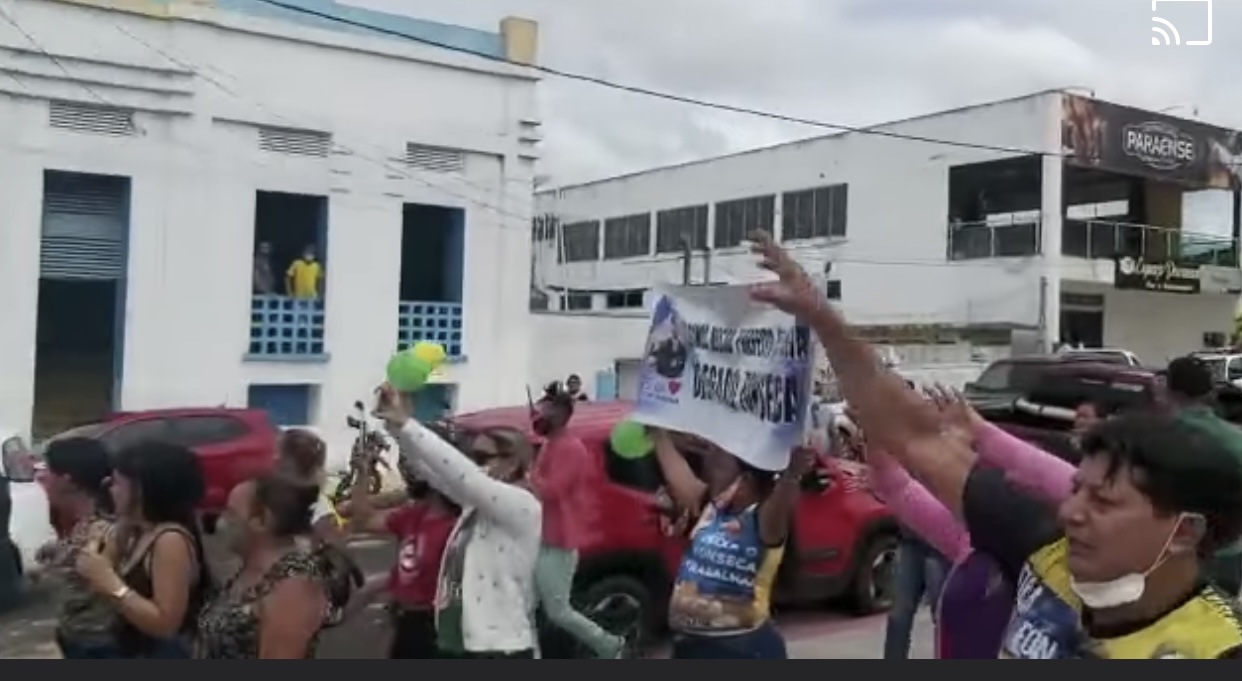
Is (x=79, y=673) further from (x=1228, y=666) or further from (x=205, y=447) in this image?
(x=205, y=447)

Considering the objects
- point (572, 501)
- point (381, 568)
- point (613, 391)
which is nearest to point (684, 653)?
point (572, 501)

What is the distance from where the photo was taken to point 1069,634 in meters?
2.20

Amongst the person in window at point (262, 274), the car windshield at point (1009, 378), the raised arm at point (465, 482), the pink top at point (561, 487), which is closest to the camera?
the raised arm at point (465, 482)

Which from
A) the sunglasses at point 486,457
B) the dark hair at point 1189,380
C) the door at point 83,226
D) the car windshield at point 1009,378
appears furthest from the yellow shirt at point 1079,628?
the door at point 83,226

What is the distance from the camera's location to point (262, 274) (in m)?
15.2

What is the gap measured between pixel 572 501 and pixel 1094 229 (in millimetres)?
21756

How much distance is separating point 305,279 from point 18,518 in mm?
7342

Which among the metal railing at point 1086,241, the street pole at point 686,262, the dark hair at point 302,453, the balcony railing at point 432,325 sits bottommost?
the dark hair at point 302,453

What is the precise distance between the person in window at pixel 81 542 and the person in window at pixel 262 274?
10053 millimetres

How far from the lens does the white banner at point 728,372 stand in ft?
11.9

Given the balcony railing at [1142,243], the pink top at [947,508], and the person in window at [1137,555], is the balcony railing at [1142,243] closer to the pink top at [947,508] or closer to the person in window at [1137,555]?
the pink top at [947,508]

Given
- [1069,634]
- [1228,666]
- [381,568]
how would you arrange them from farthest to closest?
1. [381,568]
2. [1069,634]
3. [1228,666]

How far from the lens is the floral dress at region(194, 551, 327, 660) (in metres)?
3.20

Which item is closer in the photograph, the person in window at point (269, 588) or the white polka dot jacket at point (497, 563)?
the person in window at point (269, 588)
